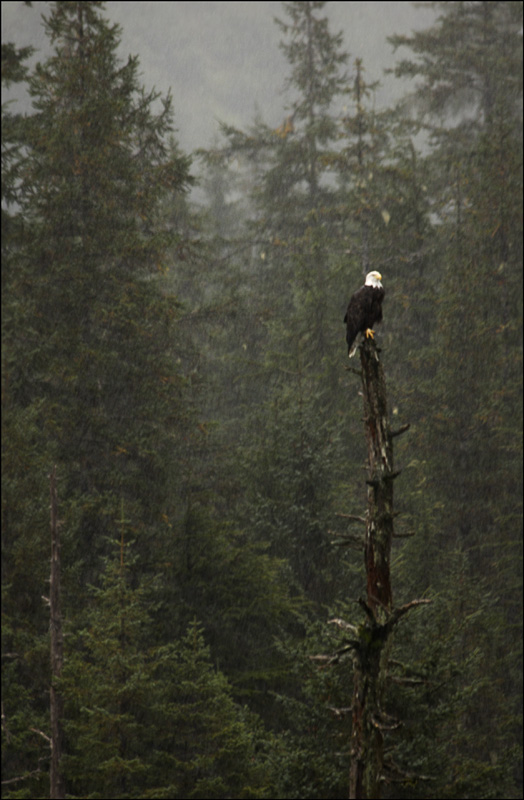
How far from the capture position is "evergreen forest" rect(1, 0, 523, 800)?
1112 centimetres

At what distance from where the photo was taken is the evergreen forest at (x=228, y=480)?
11125 mm

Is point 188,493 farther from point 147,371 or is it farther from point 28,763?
point 28,763

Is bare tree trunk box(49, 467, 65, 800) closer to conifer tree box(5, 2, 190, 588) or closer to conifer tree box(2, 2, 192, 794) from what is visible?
conifer tree box(2, 2, 192, 794)

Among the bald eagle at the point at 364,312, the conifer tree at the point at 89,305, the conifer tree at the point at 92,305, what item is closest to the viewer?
the bald eagle at the point at 364,312

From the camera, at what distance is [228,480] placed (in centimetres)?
1964

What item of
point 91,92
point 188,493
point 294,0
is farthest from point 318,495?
point 294,0

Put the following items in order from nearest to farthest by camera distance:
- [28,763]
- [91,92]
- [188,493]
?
[28,763] → [188,493] → [91,92]

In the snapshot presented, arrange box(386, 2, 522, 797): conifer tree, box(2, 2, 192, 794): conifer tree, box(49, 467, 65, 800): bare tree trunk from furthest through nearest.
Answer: box(386, 2, 522, 797): conifer tree
box(2, 2, 192, 794): conifer tree
box(49, 467, 65, 800): bare tree trunk

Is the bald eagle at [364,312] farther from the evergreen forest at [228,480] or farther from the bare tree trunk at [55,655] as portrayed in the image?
the bare tree trunk at [55,655]

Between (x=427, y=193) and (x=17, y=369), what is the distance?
56.0ft

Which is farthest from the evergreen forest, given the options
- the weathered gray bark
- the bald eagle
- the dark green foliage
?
the bald eagle

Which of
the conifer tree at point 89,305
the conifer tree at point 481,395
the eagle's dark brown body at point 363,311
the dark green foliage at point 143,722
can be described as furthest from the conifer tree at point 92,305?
the eagle's dark brown body at point 363,311

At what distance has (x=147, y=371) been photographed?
60.4 ft

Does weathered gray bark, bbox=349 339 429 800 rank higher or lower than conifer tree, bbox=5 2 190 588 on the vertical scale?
lower
